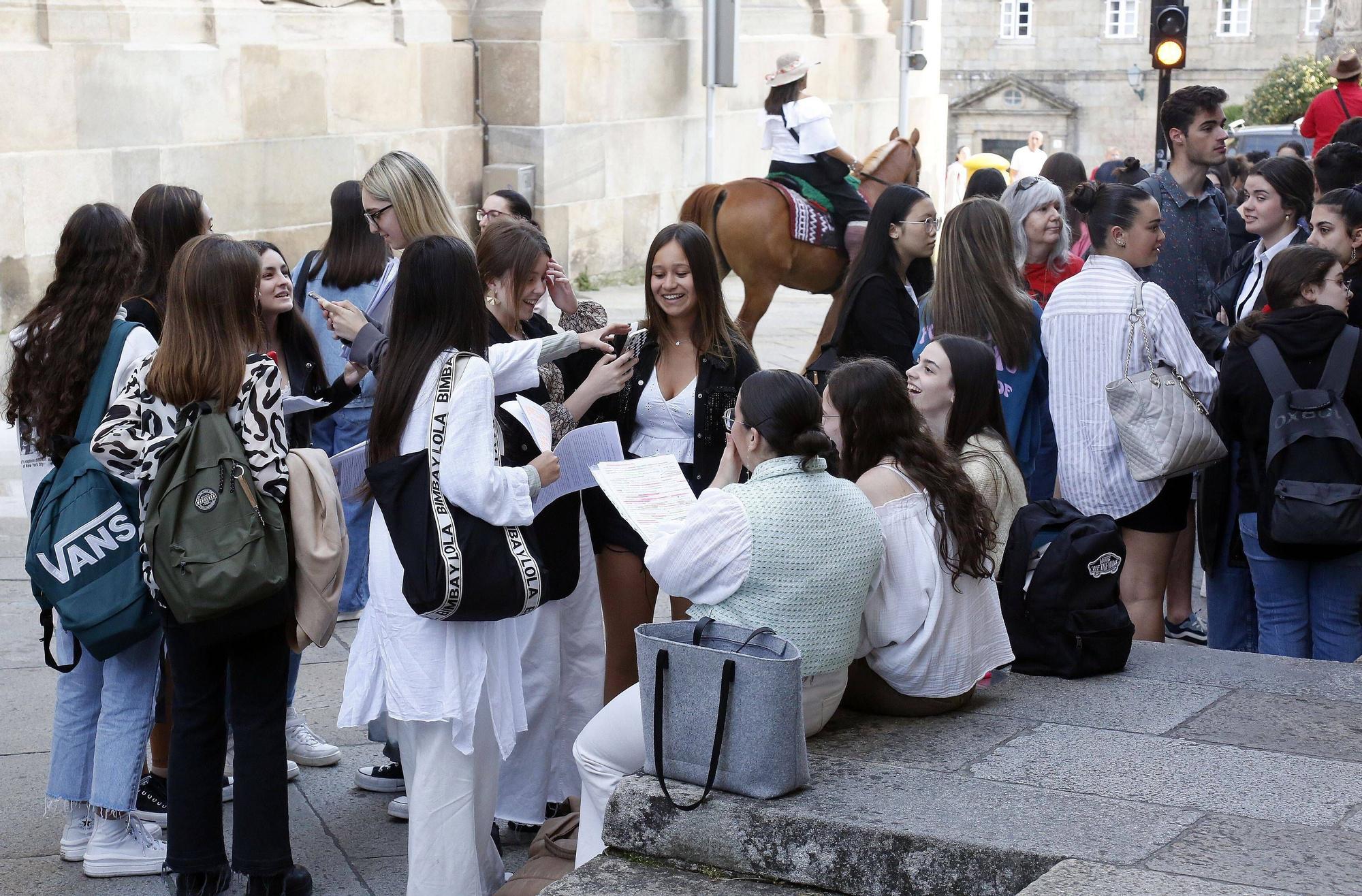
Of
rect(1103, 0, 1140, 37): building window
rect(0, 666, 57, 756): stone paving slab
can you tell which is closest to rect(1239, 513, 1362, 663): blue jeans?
rect(0, 666, 57, 756): stone paving slab

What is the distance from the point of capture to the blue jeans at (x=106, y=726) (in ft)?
14.7

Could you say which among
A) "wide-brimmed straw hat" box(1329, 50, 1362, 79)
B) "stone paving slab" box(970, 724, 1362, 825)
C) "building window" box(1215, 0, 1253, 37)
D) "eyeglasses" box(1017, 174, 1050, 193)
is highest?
"building window" box(1215, 0, 1253, 37)

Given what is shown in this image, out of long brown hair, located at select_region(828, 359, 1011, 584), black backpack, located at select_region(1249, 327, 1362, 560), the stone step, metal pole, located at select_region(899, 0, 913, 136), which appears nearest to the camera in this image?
the stone step

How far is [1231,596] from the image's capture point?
19.5 ft

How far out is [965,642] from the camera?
14.5 feet

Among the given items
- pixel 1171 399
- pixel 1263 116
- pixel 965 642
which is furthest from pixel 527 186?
pixel 1263 116

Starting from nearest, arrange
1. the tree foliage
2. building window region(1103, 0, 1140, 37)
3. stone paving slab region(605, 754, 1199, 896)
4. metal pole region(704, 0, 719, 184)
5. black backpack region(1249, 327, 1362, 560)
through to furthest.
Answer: stone paving slab region(605, 754, 1199, 896) < black backpack region(1249, 327, 1362, 560) < metal pole region(704, 0, 719, 184) < the tree foliage < building window region(1103, 0, 1140, 37)

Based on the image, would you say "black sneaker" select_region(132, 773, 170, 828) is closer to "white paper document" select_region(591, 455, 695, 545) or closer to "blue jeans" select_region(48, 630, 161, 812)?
"blue jeans" select_region(48, 630, 161, 812)

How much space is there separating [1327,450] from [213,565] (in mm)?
3503

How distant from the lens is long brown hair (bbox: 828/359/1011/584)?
4227mm

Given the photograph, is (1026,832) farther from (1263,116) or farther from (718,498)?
(1263,116)

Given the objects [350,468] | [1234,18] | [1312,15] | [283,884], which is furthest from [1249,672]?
[1312,15]

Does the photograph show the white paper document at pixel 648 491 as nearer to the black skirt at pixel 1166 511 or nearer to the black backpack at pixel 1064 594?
the black backpack at pixel 1064 594

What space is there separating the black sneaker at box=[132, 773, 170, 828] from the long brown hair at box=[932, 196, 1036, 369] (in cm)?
306
